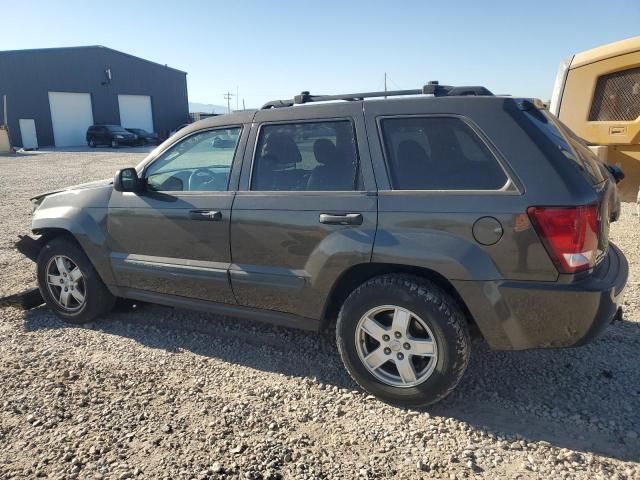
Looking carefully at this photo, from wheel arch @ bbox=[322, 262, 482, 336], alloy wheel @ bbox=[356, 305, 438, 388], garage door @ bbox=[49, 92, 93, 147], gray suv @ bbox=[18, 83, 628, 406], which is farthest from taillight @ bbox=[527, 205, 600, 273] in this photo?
garage door @ bbox=[49, 92, 93, 147]

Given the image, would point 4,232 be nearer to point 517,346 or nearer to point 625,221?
point 517,346

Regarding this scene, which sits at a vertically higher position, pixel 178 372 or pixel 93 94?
pixel 93 94

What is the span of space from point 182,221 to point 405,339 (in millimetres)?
1832

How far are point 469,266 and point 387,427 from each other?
106 centimetres

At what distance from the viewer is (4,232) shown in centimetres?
816

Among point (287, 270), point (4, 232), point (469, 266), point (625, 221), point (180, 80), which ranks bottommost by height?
point (4, 232)

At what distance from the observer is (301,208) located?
321cm

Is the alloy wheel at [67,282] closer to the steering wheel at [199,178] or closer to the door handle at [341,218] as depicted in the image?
the steering wheel at [199,178]

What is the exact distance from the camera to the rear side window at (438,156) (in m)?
2.79

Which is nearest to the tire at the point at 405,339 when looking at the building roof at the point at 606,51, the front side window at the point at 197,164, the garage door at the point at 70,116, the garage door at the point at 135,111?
the front side window at the point at 197,164

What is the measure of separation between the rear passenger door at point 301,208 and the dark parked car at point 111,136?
33137mm

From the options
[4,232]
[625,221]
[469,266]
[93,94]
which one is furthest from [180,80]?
[469,266]

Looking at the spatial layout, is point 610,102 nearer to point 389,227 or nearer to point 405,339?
point 389,227

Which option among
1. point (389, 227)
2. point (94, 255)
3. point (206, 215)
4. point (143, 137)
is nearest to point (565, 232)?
point (389, 227)
